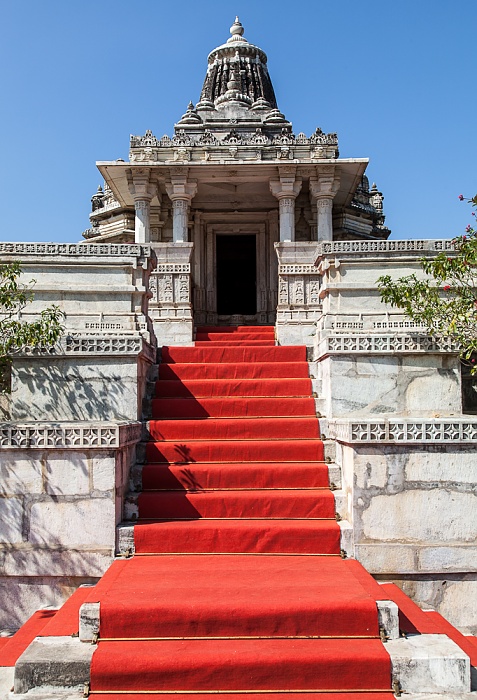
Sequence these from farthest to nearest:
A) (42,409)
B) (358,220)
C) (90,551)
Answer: (358,220) < (42,409) < (90,551)

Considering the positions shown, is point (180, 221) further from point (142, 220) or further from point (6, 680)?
point (6, 680)

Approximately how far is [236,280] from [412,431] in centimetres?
1592

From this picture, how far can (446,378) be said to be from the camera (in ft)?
23.5

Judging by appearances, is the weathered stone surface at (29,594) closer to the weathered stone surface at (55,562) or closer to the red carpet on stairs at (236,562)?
the weathered stone surface at (55,562)

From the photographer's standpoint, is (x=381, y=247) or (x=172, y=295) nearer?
(x=381, y=247)

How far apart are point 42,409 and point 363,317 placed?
4.22 meters

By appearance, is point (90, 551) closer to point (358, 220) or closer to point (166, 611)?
point (166, 611)

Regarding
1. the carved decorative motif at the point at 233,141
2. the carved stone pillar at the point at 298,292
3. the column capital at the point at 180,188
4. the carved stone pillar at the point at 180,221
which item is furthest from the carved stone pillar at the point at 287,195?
the carved stone pillar at the point at 298,292

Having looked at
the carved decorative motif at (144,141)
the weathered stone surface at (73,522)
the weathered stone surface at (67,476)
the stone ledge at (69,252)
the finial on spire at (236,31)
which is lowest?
the weathered stone surface at (73,522)

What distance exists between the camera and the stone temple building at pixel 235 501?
13.1 feet

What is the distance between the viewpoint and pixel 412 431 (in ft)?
17.9

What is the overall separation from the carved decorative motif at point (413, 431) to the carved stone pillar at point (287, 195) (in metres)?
9.39

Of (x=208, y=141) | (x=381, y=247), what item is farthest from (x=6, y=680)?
(x=208, y=141)

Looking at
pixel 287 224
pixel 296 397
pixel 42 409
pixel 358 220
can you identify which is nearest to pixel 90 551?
pixel 42 409
